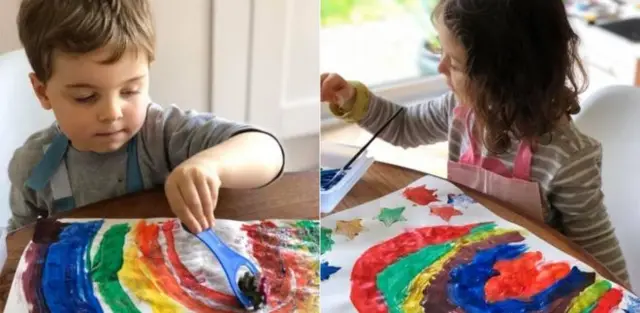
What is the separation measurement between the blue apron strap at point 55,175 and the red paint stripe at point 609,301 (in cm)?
57

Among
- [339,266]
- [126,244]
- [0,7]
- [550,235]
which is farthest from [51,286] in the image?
[550,235]

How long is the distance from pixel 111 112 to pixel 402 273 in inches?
14.2

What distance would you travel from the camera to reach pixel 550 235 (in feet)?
2.27

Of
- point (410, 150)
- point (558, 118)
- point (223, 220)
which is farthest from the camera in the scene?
point (410, 150)

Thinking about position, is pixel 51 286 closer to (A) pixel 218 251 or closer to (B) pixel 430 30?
(A) pixel 218 251

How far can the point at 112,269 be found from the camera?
24.1 inches

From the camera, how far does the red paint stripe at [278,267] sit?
583 mm

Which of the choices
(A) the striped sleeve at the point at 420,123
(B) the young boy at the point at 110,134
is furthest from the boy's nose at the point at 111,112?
(A) the striped sleeve at the point at 420,123

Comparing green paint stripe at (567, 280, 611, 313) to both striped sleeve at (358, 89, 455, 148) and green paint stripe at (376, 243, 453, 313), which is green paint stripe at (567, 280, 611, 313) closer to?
green paint stripe at (376, 243, 453, 313)

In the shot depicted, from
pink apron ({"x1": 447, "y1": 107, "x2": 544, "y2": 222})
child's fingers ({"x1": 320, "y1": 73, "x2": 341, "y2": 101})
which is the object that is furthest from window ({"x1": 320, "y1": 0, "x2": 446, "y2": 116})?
pink apron ({"x1": 447, "y1": 107, "x2": 544, "y2": 222})

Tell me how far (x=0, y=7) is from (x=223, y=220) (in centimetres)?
36

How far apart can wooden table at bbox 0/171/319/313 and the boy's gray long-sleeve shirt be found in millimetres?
91

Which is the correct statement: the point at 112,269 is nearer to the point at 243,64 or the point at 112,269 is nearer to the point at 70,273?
the point at 70,273

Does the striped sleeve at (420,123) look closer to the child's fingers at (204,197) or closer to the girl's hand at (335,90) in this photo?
the girl's hand at (335,90)
